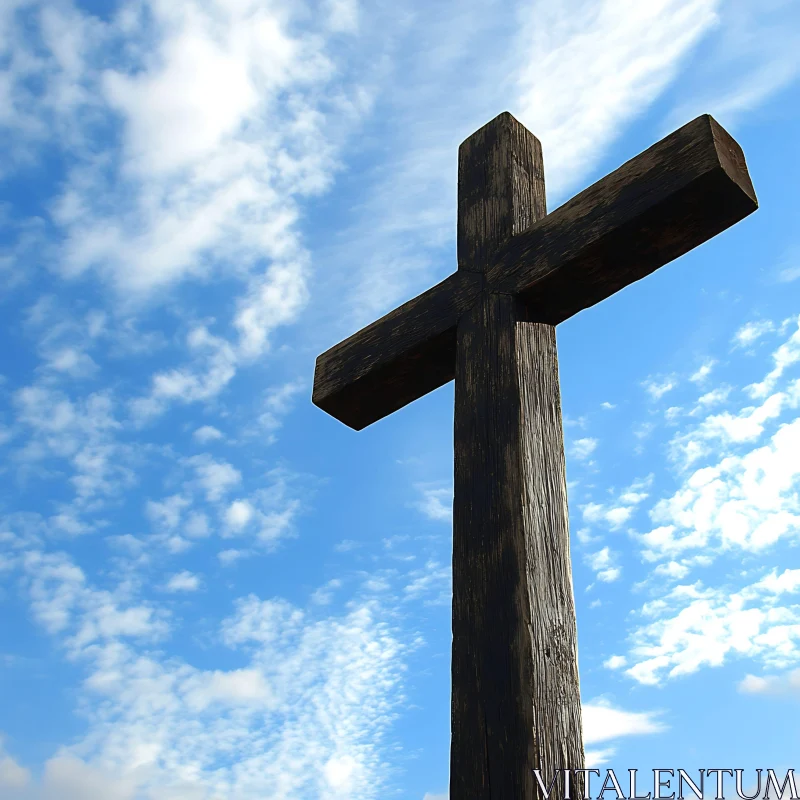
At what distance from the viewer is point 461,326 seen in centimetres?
253

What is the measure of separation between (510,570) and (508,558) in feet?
0.10

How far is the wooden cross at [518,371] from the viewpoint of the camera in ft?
6.30

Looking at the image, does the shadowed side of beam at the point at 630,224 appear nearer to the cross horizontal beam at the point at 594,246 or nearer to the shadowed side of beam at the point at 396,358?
the cross horizontal beam at the point at 594,246

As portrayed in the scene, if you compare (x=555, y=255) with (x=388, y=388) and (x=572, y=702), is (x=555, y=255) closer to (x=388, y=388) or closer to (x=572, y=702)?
(x=388, y=388)

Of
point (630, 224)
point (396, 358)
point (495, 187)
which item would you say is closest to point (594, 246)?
point (630, 224)

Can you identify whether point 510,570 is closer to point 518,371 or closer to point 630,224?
point 518,371

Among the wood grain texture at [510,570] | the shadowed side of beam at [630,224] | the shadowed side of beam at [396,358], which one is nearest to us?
the wood grain texture at [510,570]

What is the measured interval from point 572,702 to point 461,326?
1083 millimetres

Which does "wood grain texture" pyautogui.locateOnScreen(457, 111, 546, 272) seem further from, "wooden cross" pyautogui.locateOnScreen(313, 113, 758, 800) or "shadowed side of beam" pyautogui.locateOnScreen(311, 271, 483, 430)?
"shadowed side of beam" pyautogui.locateOnScreen(311, 271, 483, 430)

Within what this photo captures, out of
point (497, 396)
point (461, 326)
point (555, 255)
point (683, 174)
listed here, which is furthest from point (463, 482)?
point (683, 174)

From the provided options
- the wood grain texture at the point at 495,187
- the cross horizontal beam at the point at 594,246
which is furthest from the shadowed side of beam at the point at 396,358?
the wood grain texture at the point at 495,187

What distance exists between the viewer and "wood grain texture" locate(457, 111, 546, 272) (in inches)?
104

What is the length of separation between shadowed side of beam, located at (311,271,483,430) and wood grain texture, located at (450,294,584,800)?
15 centimetres

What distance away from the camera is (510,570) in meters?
2.03
